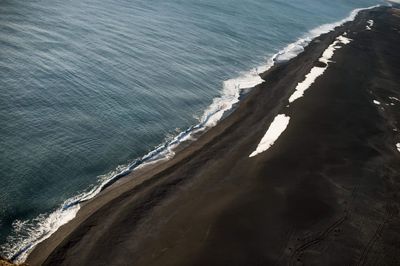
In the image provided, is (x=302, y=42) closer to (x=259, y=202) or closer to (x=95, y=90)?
(x=95, y=90)

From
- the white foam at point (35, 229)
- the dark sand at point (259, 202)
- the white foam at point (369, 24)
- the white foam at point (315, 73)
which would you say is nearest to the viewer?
the white foam at point (35, 229)

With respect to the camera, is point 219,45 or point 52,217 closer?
point 52,217

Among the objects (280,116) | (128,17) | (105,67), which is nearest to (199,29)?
(128,17)

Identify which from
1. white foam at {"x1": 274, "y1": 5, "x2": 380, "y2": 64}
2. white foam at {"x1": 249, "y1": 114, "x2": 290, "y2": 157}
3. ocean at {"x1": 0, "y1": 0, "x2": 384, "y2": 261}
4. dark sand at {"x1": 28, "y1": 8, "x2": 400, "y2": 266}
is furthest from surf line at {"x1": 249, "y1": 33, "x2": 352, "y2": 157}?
ocean at {"x1": 0, "y1": 0, "x2": 384, "y2": 261}

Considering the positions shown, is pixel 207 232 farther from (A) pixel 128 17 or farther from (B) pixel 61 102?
(A) pixel 128 17

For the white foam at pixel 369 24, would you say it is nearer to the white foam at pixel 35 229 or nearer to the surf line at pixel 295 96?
the surf line at pixel 295 96

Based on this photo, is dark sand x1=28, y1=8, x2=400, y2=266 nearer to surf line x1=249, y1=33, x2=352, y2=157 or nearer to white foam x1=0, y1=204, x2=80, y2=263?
white foam x1=0, y1=204, x2=80, y2=263

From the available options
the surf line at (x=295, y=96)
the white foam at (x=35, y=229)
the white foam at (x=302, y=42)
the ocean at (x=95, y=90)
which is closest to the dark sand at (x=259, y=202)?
the white foam at (x=35, y=229)
